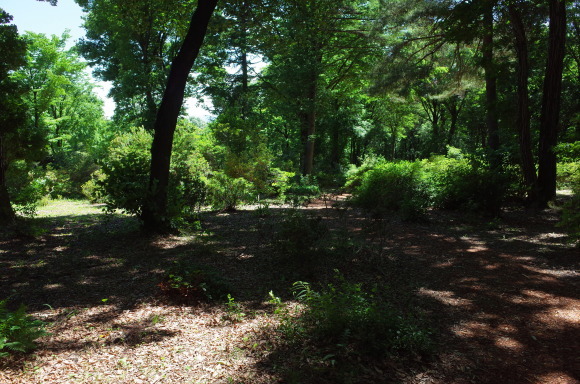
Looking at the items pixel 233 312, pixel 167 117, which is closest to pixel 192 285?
pixel 233 312

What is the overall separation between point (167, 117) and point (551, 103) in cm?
992

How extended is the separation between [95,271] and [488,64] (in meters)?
11.6

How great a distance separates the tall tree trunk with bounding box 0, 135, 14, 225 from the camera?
22.6 ft

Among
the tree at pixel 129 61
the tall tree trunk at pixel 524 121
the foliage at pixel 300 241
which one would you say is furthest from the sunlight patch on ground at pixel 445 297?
the tree at pixel 129 61

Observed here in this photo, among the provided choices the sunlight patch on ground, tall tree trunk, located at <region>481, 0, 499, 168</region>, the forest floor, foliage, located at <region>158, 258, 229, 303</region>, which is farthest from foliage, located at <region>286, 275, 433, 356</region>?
tall tree trunk, located at <region>481, 0, 499, 168</region>

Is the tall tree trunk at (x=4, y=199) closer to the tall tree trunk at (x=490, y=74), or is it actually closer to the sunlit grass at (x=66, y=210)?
the sunlit grass at (x=66, y=210)

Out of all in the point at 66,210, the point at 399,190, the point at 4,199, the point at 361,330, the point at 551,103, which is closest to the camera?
the point at 361,330

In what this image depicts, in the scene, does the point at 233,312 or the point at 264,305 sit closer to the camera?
the point at 233,312

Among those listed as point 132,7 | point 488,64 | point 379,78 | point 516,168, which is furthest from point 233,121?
point 516,168

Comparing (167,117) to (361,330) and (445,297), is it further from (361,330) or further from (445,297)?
(445,297)

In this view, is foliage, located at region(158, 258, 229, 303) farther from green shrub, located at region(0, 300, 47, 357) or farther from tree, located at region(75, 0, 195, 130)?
tree, located at region(75, 0, 195, 130)

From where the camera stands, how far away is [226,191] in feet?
34.4

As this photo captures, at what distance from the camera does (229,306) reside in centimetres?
381

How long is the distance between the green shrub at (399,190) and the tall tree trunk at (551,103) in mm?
3240
